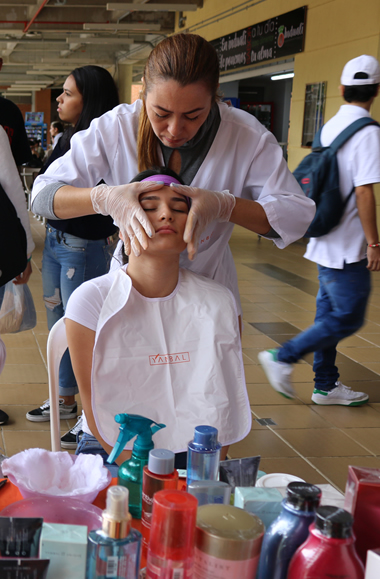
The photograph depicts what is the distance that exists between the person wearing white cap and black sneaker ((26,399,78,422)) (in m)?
0.92

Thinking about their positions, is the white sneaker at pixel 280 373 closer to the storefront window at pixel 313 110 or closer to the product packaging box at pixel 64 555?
the product packaging box at pixel 64 555

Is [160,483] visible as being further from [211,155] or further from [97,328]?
[211,155]

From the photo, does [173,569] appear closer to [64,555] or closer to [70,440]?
[64,555]

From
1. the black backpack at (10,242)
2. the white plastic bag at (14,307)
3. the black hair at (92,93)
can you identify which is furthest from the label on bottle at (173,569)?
the black hair at (92,93)

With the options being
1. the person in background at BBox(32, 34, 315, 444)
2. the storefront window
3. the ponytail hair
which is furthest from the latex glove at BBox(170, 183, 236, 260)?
the storefront window

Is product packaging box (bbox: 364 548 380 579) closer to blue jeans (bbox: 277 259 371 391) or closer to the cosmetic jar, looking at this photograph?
the cosmetic jar

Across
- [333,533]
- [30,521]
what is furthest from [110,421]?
[333,533]

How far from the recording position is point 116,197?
1400 mm

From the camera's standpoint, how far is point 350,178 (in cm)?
287

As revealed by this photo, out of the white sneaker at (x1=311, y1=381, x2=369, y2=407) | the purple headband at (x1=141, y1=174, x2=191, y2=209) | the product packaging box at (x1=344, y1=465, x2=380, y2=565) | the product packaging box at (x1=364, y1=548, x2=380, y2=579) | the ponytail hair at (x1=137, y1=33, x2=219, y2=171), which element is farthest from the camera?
the white sneaker at (x1=311, y1=381, x2=369, y2=407)

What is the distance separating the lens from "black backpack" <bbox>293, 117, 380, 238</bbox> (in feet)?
9.29

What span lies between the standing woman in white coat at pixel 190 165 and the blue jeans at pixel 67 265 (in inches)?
34.5

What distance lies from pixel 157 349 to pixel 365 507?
0.73m

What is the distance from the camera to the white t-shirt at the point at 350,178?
2.80 metres
